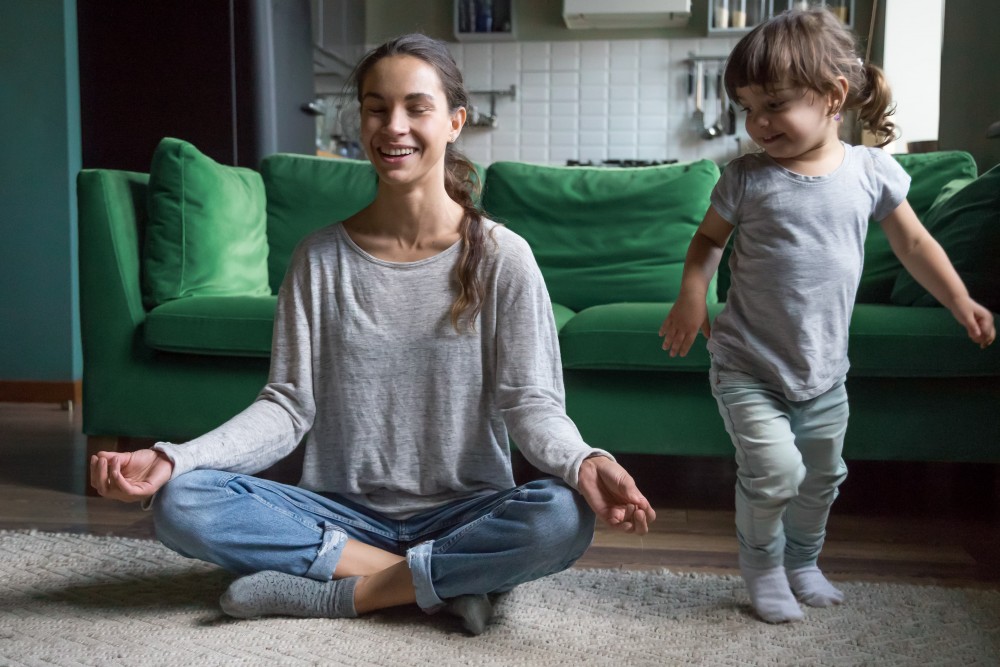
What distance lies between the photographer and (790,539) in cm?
152

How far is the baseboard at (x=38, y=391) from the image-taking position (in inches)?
136

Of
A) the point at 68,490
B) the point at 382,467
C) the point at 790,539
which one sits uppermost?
the point at 382,467

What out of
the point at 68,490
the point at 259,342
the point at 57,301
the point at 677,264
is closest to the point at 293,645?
the point at 259,342

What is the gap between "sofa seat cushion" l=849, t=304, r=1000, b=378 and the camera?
1866 mm

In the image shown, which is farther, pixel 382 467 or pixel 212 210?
pixel 212 210

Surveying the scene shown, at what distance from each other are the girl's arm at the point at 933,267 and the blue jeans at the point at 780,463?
222mm

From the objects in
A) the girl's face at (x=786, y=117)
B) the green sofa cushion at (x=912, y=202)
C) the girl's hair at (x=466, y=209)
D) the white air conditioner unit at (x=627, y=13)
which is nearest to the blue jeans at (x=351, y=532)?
the girl's hair at (x=466, y=209)

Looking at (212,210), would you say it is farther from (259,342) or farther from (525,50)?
(525,50)

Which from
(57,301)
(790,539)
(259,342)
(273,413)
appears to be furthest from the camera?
(57,301)

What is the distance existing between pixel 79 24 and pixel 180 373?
2.17 meters

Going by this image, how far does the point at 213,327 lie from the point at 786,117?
1339mm

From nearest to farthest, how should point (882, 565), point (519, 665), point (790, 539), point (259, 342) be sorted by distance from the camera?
point (519, 665) → point (790, 539) → point (882, 565) → point (259, 342)

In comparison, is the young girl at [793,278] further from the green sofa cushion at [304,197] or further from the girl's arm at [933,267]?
the green sofa cushion at [304,197]

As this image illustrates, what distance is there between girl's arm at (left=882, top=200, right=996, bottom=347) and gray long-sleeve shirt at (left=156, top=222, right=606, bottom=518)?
58 centimetres
